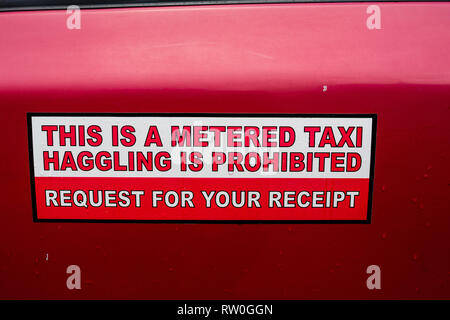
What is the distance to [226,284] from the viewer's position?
130 centimetres

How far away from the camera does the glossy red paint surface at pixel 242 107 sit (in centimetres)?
119

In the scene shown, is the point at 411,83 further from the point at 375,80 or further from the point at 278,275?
the point at 278,275

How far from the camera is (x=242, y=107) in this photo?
119 centimetres

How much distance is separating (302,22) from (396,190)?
567 millimetres

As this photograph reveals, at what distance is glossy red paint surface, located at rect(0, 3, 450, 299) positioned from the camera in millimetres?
1190

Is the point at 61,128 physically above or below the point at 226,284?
above

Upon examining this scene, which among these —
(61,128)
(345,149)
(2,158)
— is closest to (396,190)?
(345,149)

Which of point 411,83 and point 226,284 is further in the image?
point 226,284

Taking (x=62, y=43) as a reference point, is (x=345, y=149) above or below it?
below

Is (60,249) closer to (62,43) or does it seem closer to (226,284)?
(226,284)
